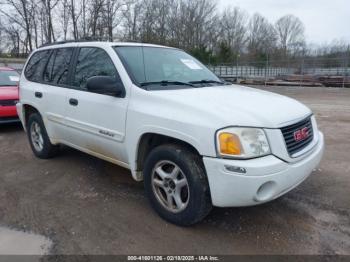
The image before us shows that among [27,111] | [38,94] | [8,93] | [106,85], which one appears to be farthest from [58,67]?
[8,93]

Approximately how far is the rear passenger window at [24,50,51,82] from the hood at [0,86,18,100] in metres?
2.60

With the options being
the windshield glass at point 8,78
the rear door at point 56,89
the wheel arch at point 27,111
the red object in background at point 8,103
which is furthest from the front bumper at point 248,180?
the windshield glass at point 8,78

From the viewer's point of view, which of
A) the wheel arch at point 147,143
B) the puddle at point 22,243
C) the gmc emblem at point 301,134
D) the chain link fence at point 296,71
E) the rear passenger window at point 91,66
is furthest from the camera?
the chain link fence at point 296,71

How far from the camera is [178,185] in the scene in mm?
3133

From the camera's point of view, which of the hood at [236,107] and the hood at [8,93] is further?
the hood at [8,93]

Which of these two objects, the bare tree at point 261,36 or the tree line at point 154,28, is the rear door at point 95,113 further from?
the bare tree at point 261,36

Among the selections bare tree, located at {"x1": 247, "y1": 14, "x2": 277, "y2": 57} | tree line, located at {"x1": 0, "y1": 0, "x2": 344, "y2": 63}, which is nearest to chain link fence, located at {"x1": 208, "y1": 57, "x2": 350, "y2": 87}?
tree line, located at {"x1": 0, "y1": 0, "x2": 344, "y2": 63}

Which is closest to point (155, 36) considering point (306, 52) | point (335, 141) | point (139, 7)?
point (139, 7)

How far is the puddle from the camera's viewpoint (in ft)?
9.57

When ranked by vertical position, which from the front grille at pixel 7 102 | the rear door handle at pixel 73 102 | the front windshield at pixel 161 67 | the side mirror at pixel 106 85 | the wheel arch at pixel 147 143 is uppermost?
the front windshield at pixel 161 67

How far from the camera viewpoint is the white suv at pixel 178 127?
276 cm

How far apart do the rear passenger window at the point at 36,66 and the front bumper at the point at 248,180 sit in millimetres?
3493

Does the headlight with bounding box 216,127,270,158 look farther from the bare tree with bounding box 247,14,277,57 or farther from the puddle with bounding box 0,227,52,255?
the bare tree with bounding box 247,14,277,57

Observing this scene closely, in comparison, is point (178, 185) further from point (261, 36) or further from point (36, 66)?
point (261, 36)
